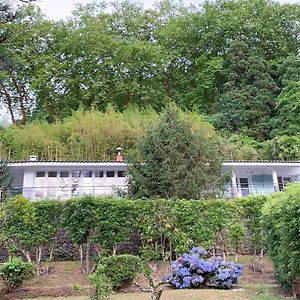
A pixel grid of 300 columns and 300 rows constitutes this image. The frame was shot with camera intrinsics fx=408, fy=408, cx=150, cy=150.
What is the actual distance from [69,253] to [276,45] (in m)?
26.5

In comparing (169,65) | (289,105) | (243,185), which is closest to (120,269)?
(243,185)

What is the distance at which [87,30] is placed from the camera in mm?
30688

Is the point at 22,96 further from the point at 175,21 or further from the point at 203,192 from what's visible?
the point at 203,192

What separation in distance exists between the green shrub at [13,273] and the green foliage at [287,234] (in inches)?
224

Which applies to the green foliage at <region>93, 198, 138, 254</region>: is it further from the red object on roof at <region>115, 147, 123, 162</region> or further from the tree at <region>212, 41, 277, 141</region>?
the tree at <region>212, 41, 277, 141</region>

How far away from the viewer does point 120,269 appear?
9.48 metres

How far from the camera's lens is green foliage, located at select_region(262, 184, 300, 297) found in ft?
21.0

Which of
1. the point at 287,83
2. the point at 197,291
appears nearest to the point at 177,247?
the point at 197,291

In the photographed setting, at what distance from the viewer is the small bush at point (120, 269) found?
9.37 metres

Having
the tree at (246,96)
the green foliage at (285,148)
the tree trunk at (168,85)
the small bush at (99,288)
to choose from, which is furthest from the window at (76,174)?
the tree trunk at (168,85)

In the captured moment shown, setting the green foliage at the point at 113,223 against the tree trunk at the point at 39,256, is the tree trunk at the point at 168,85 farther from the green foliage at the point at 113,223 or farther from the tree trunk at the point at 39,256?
the tree trunk at the point at 39,256

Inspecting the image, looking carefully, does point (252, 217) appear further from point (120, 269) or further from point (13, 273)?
point (13, 273)

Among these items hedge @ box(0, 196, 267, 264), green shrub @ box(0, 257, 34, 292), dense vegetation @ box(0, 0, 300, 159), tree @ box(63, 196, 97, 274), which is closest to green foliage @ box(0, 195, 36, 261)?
hedge @ box(0, 196, 267, 264)

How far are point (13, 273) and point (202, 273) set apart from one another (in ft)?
14.4
